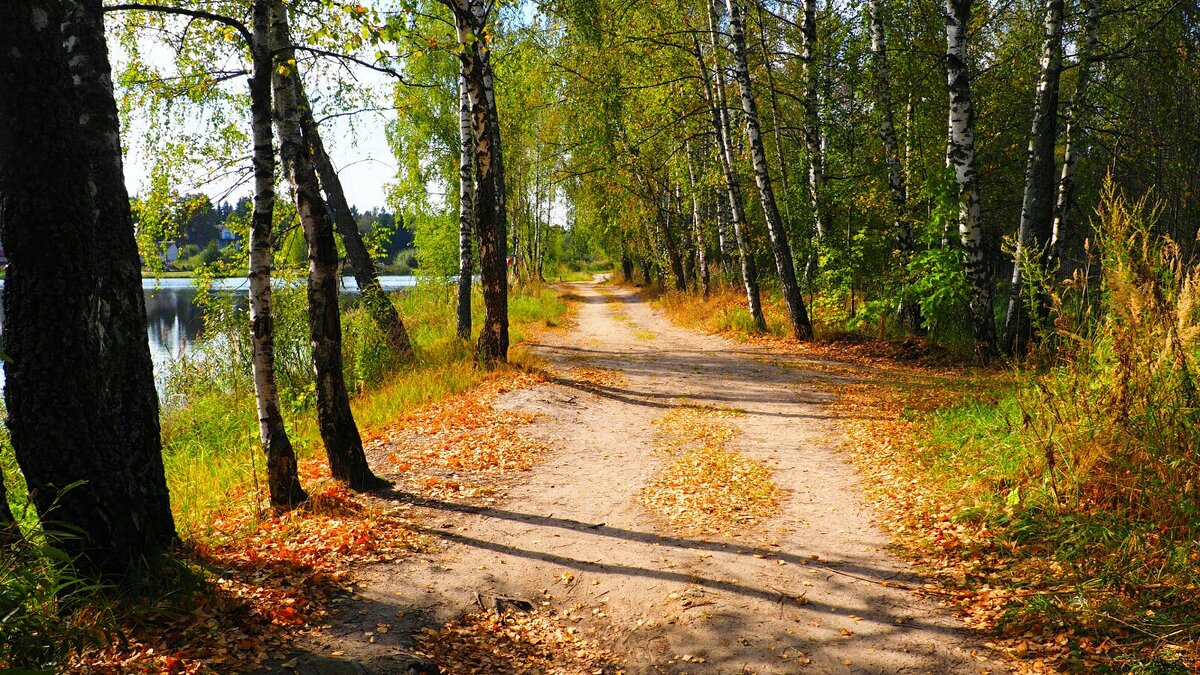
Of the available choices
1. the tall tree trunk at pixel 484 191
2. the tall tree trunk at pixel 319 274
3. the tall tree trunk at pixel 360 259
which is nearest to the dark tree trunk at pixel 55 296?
the tall tree trunk at pixel 319 274

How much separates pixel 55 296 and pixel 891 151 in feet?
45.4

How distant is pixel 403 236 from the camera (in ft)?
322

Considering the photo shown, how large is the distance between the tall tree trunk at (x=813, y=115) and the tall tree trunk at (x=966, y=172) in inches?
147

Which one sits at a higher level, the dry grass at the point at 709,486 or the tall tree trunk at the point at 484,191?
the tall tree trunk at the point at 484,191

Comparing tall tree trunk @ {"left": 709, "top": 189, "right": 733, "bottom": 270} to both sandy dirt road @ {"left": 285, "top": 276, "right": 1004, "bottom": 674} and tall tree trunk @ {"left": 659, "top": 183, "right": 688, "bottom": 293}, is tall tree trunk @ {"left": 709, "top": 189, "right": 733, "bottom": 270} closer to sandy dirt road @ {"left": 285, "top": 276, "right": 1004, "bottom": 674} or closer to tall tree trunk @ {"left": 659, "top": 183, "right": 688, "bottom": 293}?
tall tree trunk @ {"left": 659, "top": 183, "right": 688, "bottom": 293}

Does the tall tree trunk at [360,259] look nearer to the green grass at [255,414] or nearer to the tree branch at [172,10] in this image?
the green grass at [255,414]

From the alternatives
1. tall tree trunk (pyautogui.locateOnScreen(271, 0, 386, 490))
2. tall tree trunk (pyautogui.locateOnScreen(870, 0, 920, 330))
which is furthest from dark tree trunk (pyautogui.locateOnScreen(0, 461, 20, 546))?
tall tree trunk (pyautogui.locateOnScreen(870, 0, 920, 330))

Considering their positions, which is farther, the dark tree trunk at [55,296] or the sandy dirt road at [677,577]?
the sandy dirt road at [677,577]

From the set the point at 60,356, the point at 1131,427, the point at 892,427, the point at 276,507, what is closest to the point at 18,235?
the point at 60,356

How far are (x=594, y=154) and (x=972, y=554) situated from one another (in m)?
14.2

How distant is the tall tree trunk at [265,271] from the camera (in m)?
5.46

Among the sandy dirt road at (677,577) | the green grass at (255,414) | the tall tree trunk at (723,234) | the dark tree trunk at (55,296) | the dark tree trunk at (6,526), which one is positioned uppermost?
the tall tree trunk at (723,234)

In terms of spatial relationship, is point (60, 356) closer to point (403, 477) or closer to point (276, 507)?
point (276, 507)

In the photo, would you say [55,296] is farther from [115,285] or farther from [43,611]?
[43,611]
